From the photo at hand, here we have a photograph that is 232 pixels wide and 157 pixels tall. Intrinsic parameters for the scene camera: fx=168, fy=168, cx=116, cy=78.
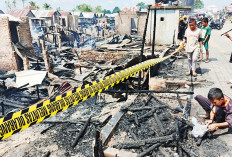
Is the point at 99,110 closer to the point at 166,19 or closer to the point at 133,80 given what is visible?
the point at 133,80

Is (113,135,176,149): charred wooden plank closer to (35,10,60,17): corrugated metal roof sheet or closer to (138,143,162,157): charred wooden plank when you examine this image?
(138,143,162,157): charred wooden plank

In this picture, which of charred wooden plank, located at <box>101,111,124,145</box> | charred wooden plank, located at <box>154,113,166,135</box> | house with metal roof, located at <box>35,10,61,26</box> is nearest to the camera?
charred wooden plank, located at <box>101,111,124,145</box>

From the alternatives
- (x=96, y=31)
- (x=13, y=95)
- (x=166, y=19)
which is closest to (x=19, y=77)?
(x=13, y=95)

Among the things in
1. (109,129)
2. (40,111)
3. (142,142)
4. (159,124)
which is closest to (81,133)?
(109,129)

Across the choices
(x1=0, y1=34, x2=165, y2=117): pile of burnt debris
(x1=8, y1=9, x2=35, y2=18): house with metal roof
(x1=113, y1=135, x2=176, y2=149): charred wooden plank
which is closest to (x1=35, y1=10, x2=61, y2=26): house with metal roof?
(x1=8, y1=9, x2=35, y2=18): house with metal roof

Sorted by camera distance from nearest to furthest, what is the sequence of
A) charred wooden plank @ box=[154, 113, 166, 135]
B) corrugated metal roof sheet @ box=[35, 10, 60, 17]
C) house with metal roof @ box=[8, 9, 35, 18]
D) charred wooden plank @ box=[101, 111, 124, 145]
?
charred wooden plank @ box=[101, 111, 124, 145], charred wooden plank @ box=[154, 113, 166, 135], house with metal roof @ box=[8, 9, 35, 18], corrugated metal roof sheet @ box=[35, 10, 60, 17]

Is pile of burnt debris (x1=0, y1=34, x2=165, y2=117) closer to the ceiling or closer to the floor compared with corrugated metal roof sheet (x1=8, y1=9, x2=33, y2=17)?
closer to the floor

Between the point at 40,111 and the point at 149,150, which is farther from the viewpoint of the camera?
the point at 149,150

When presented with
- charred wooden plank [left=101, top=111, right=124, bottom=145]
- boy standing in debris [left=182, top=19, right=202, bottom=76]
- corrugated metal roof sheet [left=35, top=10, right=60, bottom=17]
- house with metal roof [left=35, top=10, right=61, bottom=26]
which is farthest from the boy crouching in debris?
corrugated metal roof sheet [left=35, top=10, right=60, bottom=17]

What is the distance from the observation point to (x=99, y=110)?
6.11 metres

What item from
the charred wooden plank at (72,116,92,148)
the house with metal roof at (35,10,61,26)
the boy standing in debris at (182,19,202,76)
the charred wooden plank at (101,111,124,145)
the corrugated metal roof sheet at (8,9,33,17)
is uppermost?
the corrugated metal roof sheet at (8,9,33,17)

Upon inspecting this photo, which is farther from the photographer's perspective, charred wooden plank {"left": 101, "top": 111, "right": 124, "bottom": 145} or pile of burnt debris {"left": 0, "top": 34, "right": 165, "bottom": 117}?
pile of burnt debris {"left": 0, "top": 34, "right": 165, "bottom": 117}

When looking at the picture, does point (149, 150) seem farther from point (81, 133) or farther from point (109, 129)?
point (81, 133)

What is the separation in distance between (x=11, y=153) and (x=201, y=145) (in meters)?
4.64
